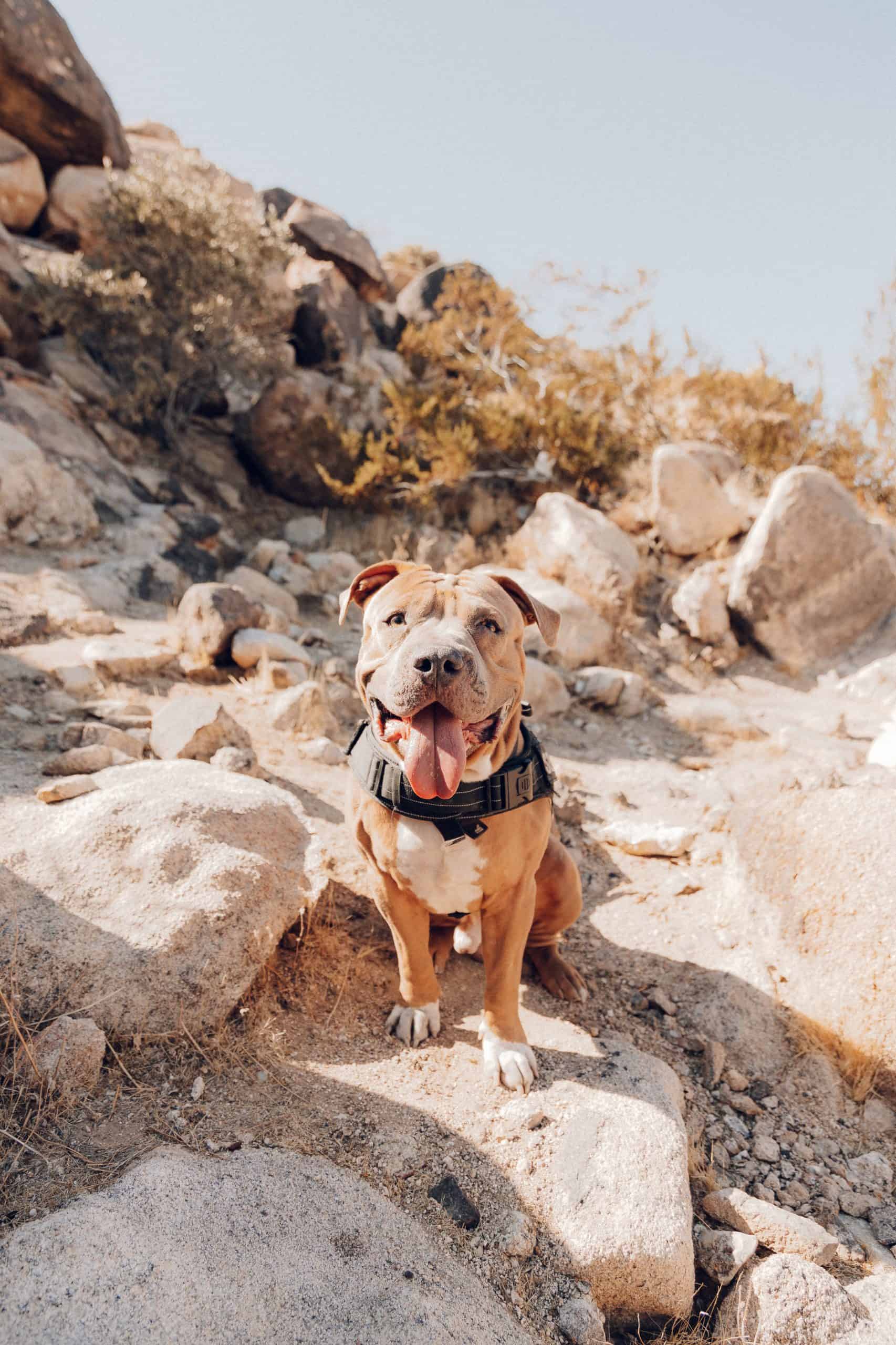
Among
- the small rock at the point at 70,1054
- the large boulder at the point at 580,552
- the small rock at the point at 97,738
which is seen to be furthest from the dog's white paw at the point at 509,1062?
the large boulder at the point at 580,552

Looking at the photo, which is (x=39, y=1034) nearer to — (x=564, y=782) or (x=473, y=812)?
(x=473, y=812)

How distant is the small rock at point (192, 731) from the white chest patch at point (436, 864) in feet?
6.60

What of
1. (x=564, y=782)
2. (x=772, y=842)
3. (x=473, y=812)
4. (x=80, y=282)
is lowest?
(x=564, y=782)

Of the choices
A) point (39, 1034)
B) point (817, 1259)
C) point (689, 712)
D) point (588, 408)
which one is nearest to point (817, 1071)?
point (817, 1259)

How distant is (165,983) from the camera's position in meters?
2.54

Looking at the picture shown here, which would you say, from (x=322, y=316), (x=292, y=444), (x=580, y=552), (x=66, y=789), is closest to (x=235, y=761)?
(x=66, y=789)

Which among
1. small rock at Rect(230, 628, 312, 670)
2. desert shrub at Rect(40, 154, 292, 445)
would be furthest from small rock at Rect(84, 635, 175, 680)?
desert shrub at Rect(40, 154, 292, 445)

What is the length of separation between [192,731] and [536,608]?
7.89 ft

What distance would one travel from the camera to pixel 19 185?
10.4 meters

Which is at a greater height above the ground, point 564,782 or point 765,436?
point 765,436

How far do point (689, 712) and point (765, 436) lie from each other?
4.51 meters

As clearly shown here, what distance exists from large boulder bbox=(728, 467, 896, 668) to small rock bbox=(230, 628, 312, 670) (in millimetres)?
4644

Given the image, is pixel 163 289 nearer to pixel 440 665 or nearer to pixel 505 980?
pixel 440 665

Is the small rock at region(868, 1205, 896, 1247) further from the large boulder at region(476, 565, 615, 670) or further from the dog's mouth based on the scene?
Result: the large boulder at region(476, 565, 615, 670)
